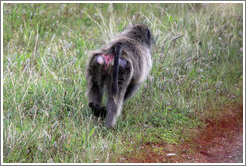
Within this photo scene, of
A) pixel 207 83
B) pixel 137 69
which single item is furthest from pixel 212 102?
pixel 137 69

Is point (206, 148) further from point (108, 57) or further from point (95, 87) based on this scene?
point (108, 57)

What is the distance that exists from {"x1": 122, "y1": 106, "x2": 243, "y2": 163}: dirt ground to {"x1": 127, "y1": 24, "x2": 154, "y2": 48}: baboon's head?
4.60 feet

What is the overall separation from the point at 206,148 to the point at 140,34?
175 cm

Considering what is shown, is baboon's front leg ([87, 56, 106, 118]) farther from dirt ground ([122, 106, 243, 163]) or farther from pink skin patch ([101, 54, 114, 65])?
dirt ground ([122, 106, 243, 163])

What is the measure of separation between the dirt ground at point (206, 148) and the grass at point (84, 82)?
0.42ft

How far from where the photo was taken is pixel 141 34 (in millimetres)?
4457

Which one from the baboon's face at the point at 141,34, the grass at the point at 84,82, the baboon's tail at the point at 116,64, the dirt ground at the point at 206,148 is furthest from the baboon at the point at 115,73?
the dirt ground at the point at 206,148

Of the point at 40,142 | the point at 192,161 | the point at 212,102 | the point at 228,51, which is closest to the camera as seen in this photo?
the point at 40,142

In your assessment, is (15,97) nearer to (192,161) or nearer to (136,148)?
(136,148)

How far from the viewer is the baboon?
12.0ft

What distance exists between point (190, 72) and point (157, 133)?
1.50 meters

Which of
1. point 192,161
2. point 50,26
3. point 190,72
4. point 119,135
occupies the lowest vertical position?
point 192,161

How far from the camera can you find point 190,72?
538 centimetres

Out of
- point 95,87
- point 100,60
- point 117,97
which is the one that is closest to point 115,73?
point 100,60
